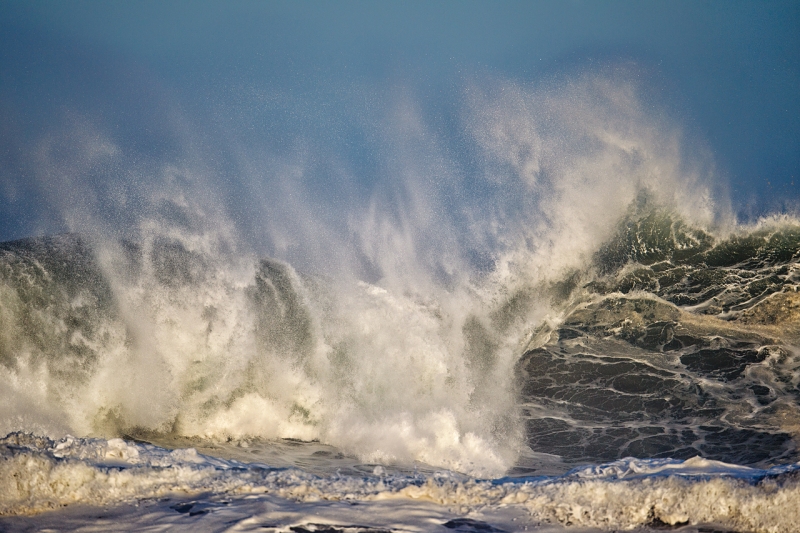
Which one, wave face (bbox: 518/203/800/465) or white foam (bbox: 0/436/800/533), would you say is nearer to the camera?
white foam (bbox: 0/436/800/533)

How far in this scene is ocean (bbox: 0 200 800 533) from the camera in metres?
8.12

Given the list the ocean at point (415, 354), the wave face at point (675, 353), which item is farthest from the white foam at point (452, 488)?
the wave face at point (675, 353)

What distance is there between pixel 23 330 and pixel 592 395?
10373 millimetres

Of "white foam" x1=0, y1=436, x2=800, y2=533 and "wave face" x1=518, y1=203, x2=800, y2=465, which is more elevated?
"wave face" x1=518, y1=203, x2=800, y2=465

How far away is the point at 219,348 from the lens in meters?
9.66

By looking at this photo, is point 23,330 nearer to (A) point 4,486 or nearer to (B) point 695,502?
(A) point 4,486

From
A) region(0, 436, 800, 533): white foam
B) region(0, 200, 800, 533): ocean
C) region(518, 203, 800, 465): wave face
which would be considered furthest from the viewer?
region(518, 203, 800, 465): wave face

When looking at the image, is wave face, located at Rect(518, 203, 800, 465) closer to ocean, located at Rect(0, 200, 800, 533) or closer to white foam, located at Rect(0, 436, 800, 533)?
ocean, located at Rect(0, 200, 800, 533)

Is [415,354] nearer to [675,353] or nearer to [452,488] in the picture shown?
[675,353]

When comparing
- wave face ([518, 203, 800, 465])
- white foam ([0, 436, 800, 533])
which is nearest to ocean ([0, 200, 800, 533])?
wave face ([518, 203, 800, 465])

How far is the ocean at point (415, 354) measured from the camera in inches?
320

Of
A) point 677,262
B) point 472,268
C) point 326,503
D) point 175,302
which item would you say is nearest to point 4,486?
point 326,503

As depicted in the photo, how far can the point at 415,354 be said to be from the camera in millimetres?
10742

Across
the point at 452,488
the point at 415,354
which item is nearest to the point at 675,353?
the point at 415,354
